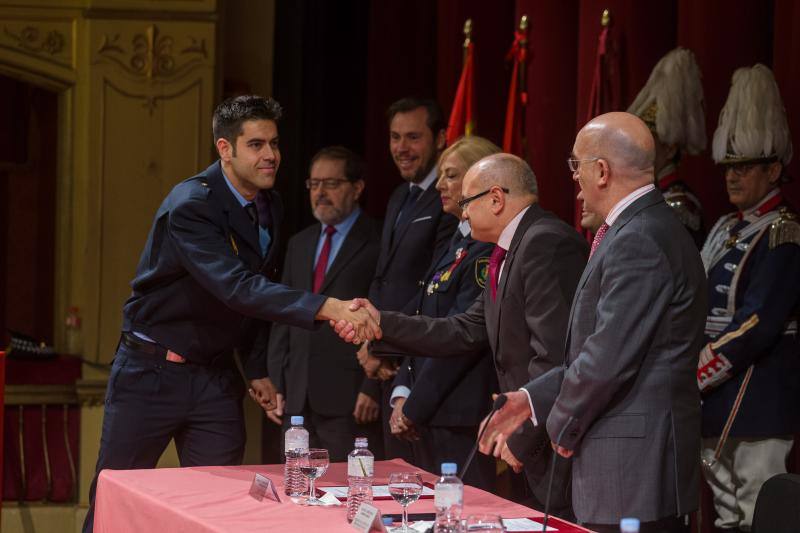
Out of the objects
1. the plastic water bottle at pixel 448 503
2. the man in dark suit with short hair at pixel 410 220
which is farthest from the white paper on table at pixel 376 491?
the man in dark suit with short hair at pixel 410 220

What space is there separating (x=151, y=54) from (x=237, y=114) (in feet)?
6.95

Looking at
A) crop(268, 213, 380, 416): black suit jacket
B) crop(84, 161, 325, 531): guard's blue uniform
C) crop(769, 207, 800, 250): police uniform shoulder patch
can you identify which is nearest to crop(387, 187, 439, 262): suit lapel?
crop(268, 213, 380, 416): black suit jacket

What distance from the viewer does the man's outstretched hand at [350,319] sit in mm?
3793

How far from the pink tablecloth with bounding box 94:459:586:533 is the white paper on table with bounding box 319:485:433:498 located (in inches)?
2.7

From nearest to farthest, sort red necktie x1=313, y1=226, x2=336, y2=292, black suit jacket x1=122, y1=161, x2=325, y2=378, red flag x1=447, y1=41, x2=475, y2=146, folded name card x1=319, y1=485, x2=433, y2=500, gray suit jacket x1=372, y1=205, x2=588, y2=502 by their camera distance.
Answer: folded name card x1=319, y1=485, x2=433, y2=500
gray suit jacket x1=372, y1=205, x2=588, y2=502
black suit jacket x1=122, y1=161, x2=325, y2=378
red necktie x1=313, y1=226, x2=336, y2=292
red flag x1=447, y1=41, x2=475, y2=146

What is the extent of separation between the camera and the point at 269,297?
3.79 meters

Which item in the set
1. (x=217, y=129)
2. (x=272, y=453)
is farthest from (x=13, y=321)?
(x=217, y=129)

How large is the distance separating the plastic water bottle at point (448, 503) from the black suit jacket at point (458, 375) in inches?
59.0

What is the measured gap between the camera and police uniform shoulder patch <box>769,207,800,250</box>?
4.01 meters

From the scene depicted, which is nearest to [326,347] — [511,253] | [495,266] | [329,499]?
[495,266]

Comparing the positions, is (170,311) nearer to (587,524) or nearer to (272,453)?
(587,524)

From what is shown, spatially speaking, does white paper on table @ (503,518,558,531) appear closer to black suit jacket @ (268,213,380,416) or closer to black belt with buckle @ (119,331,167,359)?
black belt with buckle @ (119,331,167,359)

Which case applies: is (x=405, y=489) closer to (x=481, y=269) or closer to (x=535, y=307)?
(x=535, y=307)

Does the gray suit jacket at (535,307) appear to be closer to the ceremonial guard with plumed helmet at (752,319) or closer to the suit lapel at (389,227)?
the ceremonial guard with plumed helmet at (752,319)
